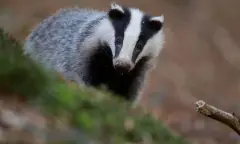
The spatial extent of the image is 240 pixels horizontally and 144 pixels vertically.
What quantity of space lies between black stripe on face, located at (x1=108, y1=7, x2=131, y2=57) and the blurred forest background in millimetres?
2384

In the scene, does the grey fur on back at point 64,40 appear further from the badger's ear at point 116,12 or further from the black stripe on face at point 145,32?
the black stripe on face at point 145,32

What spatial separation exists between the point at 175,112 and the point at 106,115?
5163 millimetres

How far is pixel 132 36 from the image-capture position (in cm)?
464

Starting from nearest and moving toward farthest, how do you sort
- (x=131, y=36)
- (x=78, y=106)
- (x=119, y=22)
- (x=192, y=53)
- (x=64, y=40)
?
(x=78, y=106) < (x=131, y=36) < (x=119, y=22) < (x=64, y=40) < (x=192, y=53)

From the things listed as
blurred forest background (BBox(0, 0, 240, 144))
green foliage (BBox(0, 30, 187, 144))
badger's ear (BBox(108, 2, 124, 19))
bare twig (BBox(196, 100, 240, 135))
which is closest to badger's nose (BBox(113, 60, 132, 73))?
badger's ear (BBox(108, 2, 124, 19))

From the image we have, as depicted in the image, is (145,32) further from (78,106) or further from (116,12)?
(78,106)

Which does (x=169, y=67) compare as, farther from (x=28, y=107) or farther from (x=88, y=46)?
(x=28, y=107)

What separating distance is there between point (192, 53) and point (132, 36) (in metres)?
6.14

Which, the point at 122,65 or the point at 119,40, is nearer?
the point at 122,65

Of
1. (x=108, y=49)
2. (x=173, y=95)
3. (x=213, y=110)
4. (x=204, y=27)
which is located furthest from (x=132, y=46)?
(x=204, y=27)

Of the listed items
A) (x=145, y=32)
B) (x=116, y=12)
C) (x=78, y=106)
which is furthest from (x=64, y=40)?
(x=78, y=106)

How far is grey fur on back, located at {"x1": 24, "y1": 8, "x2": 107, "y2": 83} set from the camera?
5140mm

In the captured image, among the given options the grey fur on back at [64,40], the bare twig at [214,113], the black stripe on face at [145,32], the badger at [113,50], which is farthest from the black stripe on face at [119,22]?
the bare twig at [214,113]

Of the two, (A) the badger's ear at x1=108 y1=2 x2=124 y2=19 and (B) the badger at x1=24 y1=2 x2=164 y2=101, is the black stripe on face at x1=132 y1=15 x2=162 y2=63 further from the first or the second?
(A) the badger's ear at x1=108 y1=2 x2=124 y2=19
